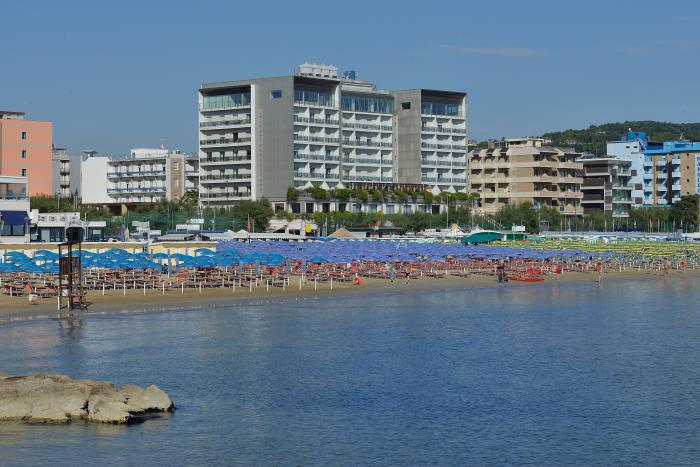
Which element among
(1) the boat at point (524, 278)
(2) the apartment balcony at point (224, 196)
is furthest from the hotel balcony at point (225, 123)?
(1) the boat at point (524, 278)

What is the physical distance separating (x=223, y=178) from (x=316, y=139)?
1268cm

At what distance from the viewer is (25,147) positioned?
116938 mm

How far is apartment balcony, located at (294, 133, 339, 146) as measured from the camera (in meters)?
142

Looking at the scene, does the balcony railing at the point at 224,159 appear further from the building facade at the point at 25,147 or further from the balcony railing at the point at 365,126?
the building facade at the point at 25,147

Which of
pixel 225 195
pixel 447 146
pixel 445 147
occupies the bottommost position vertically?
pixel 225 195

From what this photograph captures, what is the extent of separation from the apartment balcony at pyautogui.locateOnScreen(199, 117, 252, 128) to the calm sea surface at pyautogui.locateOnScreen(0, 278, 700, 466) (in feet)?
280

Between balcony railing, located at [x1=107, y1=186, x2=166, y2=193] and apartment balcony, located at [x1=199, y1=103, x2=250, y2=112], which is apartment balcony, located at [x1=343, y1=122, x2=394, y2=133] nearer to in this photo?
apartment balcony, located at [x1=199, y1=103, x2=250, y2=112]

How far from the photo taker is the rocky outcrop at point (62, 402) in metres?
27.4

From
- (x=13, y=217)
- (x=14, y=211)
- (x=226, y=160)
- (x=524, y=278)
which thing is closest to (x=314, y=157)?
(x=226, y=160)

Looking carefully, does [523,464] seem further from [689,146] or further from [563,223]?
[689,146]

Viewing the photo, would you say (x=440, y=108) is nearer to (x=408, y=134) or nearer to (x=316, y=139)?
(x=408, y=134)

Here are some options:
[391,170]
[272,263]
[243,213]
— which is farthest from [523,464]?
[391,170]

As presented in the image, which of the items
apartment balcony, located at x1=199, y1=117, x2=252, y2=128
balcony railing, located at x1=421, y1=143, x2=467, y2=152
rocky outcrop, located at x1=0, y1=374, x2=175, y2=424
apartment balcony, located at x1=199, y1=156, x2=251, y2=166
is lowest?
rocky outcrop, located at x1=0, y1=374, x2=175, y2=424

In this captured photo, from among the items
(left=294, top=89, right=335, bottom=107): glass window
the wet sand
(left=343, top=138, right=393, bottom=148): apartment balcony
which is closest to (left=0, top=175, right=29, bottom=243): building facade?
the wet sand
